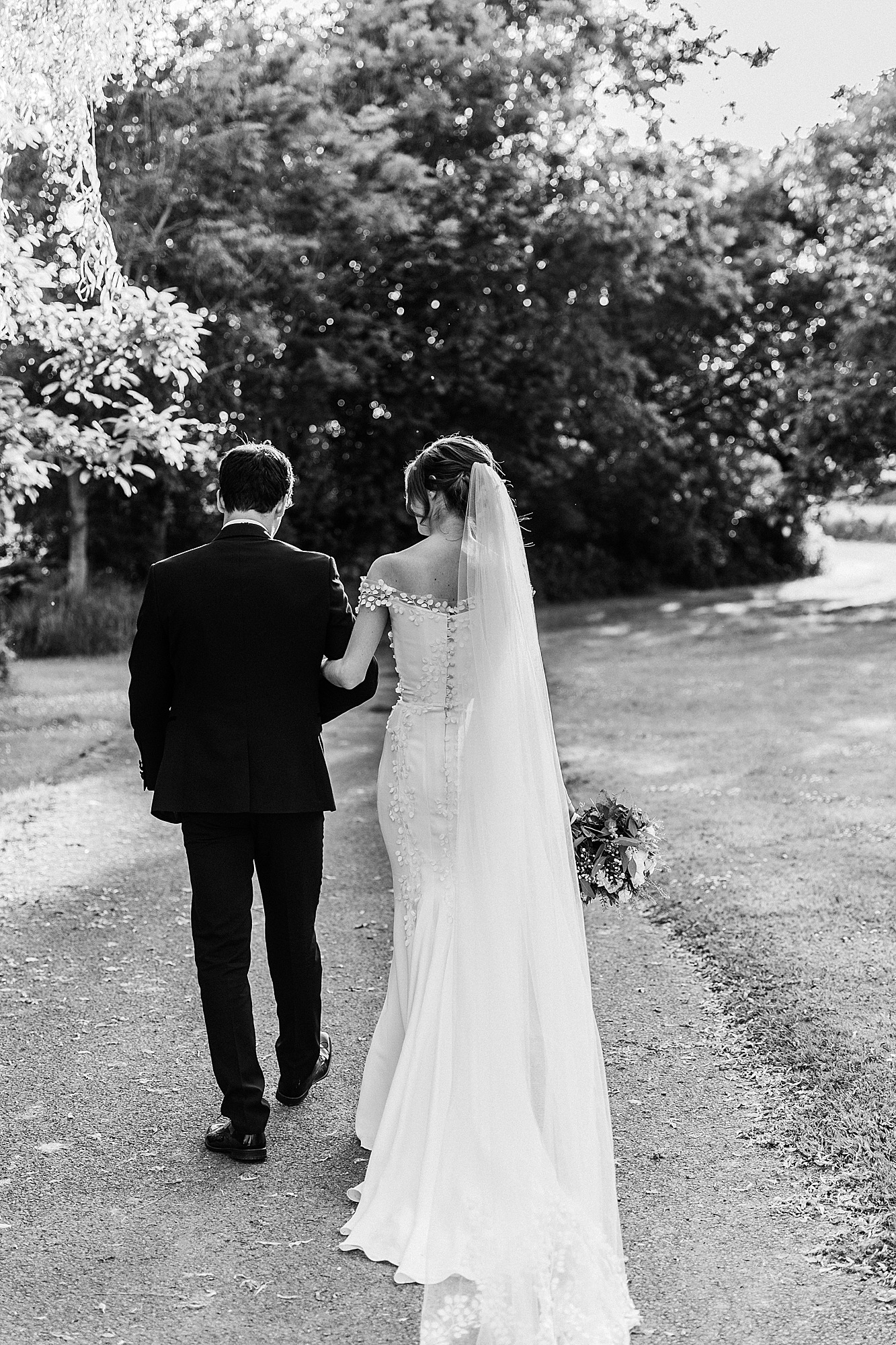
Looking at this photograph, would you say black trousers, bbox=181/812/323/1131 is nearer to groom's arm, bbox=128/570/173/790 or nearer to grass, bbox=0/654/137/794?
groom's arm, bbox=128/570/173/790

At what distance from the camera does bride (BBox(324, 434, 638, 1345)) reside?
11.5 ft

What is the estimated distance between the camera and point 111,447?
10805 millimetres

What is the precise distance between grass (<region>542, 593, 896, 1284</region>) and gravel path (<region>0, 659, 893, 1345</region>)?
8.6 inches

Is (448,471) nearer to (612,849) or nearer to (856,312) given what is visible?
(612,849)

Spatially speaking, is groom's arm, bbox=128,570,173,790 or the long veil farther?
groom's arm, bbox=128,570,173,790

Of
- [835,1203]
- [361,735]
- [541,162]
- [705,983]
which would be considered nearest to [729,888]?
[705,983]

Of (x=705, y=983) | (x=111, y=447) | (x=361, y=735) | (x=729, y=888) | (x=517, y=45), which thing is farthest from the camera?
(x=517, y=45)

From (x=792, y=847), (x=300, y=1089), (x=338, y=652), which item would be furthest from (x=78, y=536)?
(x=338, y=652)

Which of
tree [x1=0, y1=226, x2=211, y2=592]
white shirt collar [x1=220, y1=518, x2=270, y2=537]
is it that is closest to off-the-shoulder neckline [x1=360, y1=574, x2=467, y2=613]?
white shirt collar [x1=220, y1=518, x2=270, y2=537]

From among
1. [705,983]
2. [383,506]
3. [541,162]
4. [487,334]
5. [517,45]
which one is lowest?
[705,983]

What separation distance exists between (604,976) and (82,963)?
8.18 ft

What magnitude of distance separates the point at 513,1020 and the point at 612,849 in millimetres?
756

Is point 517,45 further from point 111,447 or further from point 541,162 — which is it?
point 111,447

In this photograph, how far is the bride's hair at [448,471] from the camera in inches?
158
